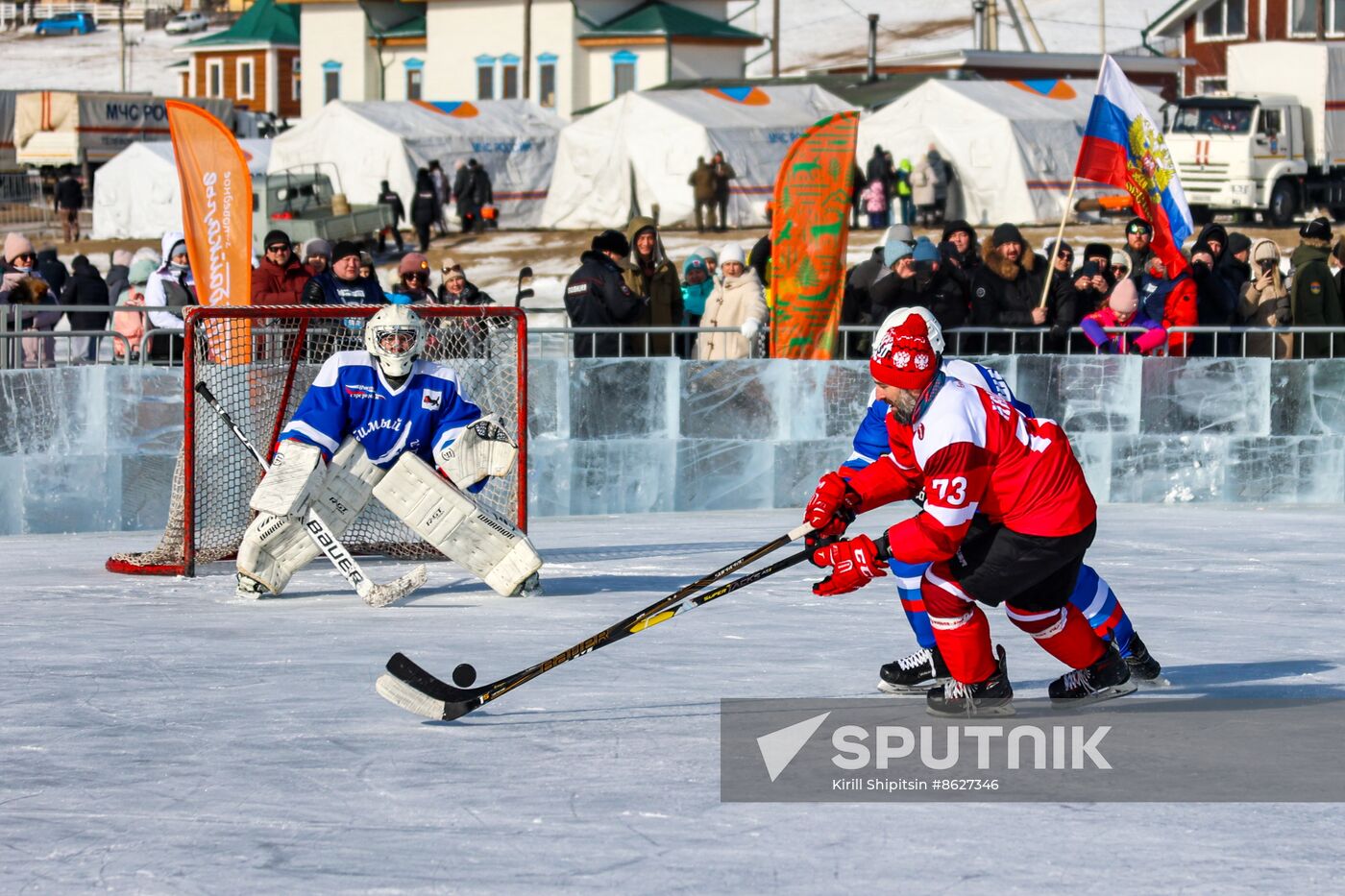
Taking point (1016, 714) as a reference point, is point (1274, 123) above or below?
above

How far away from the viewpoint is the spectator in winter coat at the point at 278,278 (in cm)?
1180

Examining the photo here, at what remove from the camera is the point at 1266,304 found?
523 inches

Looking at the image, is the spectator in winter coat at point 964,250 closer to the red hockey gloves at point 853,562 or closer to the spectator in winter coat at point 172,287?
the spectator in winter coat at point 172,287

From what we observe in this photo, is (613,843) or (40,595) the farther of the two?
(40,595)

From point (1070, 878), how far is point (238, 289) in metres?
8.23

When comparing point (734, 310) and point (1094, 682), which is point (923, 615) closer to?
point (1094, 682)

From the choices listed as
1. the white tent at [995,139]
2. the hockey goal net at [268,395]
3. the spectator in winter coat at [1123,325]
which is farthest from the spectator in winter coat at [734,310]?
the white tent at [995,139]

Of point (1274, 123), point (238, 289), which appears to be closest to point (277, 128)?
point (1274, 123)

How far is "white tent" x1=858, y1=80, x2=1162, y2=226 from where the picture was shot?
1442 inches

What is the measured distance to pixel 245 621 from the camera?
8.09 m

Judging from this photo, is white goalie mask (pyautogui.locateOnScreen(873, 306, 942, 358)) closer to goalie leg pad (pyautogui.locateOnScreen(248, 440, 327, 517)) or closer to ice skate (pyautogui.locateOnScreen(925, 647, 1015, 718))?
ice skate (pyautogui.locateOnScreen(925, 647, 1015, 718))

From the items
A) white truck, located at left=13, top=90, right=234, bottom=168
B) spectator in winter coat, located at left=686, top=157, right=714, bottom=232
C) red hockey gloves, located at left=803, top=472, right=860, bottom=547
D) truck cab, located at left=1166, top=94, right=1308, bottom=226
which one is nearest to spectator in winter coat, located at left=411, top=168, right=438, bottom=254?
spectator in winter coat, located at left=686, top=157, right=714, bottom=232

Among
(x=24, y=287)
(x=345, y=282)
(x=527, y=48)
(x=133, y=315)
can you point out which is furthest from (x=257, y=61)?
(x=345, y=282)

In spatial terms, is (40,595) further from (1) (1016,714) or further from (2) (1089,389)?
(2) (1089,389)
